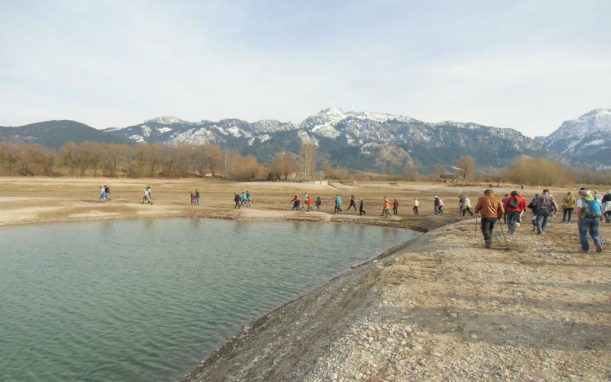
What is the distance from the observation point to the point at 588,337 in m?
9.35

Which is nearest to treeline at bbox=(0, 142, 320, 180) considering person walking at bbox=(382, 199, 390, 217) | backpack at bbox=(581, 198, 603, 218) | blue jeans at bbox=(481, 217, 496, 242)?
person walking at bbox=(382, 199, 390, 217)

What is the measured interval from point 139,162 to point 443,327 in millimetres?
169991

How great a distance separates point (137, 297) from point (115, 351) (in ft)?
18.0

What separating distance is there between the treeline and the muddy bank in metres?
141

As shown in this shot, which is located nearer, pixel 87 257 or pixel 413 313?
pixel 413 313

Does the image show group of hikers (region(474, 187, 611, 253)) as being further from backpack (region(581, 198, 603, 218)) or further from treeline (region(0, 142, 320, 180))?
treeline (region(0, 142, 320, 180))

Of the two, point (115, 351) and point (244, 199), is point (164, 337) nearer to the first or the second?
point (115, 351)

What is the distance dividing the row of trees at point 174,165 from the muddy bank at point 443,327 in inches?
5598

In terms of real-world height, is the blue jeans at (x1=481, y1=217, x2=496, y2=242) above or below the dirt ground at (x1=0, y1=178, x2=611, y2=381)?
above

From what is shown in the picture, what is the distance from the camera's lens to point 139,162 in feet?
535

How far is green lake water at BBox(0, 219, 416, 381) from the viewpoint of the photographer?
12.8 metres

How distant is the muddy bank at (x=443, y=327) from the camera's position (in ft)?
27.6

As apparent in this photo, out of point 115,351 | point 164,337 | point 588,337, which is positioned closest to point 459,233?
point 588,337

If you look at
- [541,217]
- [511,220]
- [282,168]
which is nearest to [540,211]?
[541,217]
